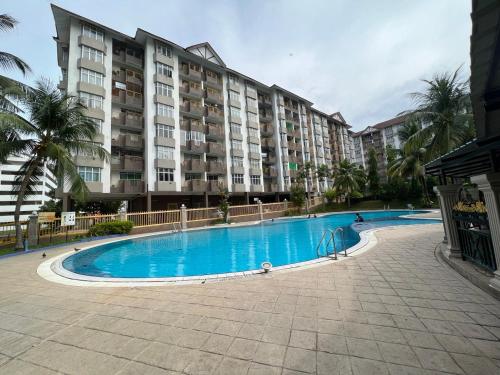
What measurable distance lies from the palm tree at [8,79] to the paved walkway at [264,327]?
1160 centimetres

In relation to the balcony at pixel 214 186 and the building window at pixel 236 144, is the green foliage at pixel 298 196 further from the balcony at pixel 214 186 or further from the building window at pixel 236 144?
the balcony at pixel 214 186

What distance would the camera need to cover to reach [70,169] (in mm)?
13414

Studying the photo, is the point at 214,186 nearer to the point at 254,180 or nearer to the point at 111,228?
the point at 254,180

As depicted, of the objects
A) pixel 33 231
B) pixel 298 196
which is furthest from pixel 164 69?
pixel 298 196

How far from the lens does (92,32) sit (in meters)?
22.6

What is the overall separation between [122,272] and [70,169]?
8732mm

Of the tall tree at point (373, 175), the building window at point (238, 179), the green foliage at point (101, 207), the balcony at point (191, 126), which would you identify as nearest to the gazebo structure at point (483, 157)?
the balcony at point (191, 126)

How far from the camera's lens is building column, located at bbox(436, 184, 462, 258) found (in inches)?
234

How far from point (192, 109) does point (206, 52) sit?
9.54m

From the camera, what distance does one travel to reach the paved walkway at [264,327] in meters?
2.54

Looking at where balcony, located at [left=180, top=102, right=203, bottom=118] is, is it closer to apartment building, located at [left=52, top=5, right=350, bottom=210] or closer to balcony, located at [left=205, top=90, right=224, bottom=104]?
apartment building, located at [left=52, top=5, right=350, bottom=210]

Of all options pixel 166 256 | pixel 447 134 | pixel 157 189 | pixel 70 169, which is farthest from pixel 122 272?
pixel 447 134

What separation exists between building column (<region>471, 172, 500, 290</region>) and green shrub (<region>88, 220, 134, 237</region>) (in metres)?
20.4

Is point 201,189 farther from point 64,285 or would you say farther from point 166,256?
point 64,285
